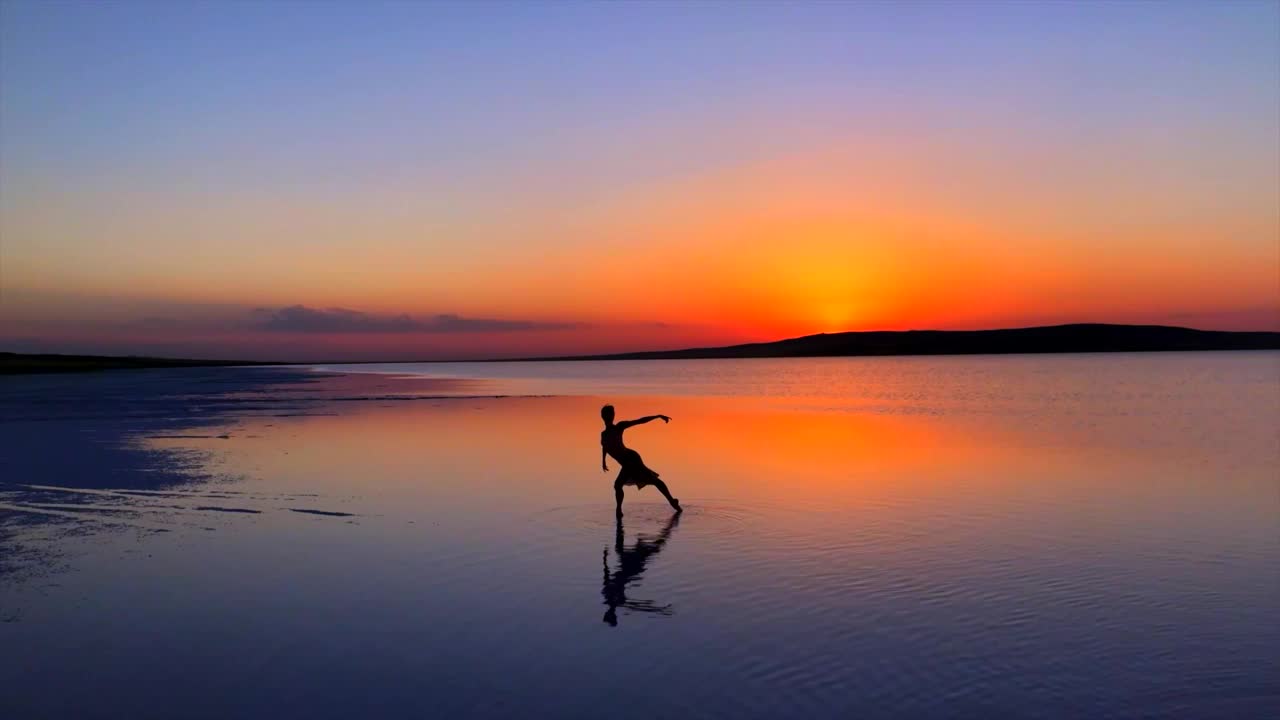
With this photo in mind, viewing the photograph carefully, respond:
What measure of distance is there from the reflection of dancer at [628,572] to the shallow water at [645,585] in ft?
0.20

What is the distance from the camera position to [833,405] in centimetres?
5159

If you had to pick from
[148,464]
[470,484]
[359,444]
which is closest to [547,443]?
[359,444]

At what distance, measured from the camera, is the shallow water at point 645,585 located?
7980 millimetres

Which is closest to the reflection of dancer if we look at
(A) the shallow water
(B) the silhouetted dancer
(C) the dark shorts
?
(A) the shallow water

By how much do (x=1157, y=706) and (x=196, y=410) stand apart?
156 feet

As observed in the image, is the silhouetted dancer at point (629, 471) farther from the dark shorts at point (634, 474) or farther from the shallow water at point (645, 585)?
the shallow water at point (645, 585)

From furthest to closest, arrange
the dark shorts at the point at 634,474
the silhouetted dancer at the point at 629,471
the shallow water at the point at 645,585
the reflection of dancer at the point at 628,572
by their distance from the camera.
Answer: the dark shorts at the point at 634,474 < the silhouetted dancer at the point at 629,471 < the reflection of dancer at the point at 628,572 < the shallow water at the point at 645,585

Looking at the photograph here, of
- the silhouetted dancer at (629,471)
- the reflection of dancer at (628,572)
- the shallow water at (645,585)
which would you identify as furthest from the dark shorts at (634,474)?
the reflection of dancer at (628,572)

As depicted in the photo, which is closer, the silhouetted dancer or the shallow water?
the shallow water

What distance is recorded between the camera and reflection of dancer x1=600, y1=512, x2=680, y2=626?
34.3 feet

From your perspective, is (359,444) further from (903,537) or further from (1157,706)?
(1157,706)

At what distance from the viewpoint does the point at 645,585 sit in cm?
1149

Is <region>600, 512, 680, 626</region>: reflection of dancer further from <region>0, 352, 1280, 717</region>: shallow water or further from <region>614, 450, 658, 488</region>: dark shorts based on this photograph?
<region>614, 450, 658, 488</region>: dark shorts

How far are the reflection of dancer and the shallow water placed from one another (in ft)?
0.20
